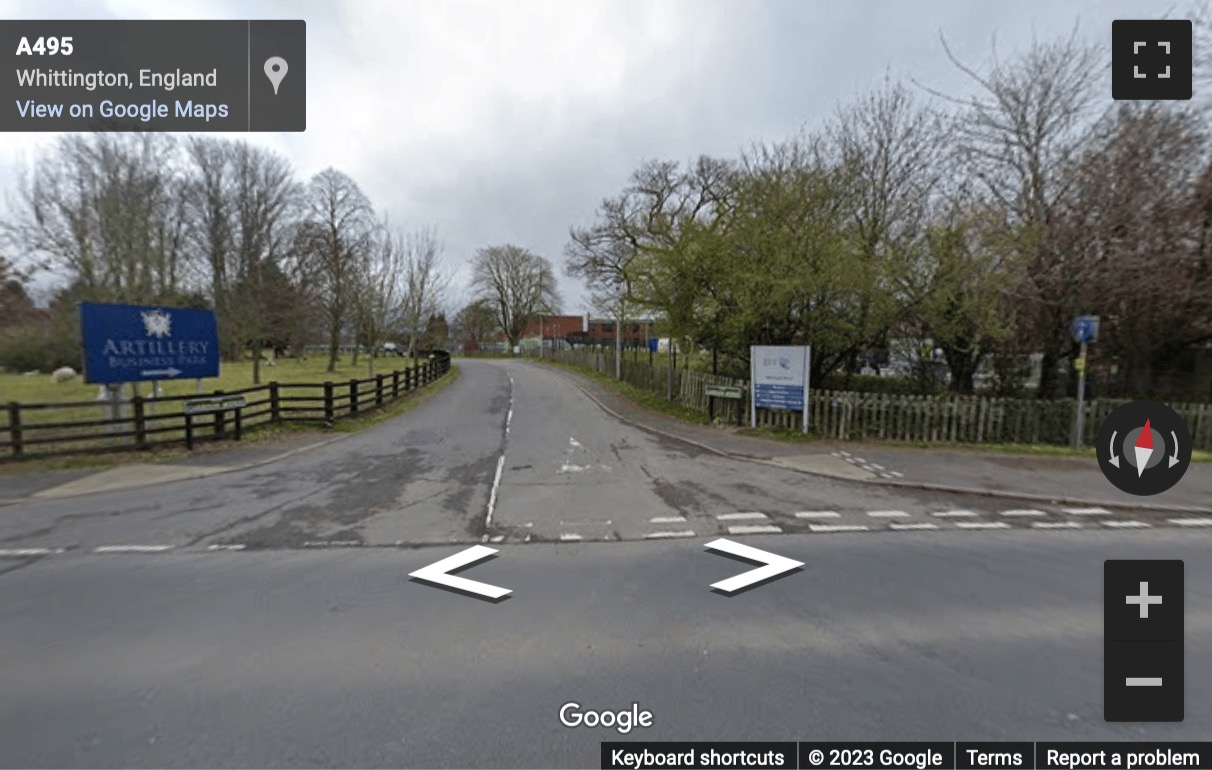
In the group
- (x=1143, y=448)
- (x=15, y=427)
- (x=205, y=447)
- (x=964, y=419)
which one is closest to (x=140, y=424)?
(x=205, y=447)

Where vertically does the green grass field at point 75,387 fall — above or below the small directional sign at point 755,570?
above

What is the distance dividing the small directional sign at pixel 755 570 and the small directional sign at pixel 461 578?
1981mm

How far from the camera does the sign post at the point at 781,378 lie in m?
11.0

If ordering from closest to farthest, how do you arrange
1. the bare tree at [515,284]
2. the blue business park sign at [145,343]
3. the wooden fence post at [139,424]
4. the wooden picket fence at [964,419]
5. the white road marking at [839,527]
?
the white road marking at [839,527], the blue business park sign at [145,343], the wooden fence post at [139,424], the wooden picket fence at [964,419], the bare tree at [515,284]

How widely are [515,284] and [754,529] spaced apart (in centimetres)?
6320

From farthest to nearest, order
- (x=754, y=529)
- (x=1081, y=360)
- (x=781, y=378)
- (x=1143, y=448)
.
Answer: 1. (x=781, y=378)
2. (x=1081, y=360)
3. (x=1143, y=448)
4. (x=754, y=529)

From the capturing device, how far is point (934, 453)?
9.41 metres

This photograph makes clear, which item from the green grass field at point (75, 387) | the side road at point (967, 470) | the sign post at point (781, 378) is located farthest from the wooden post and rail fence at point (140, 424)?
the sign post at point (781, 378)

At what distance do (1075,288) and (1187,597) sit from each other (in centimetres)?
1095

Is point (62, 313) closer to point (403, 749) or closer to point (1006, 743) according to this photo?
point (403, 749)

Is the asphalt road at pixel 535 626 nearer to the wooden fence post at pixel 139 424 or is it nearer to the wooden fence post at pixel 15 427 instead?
the wooden fence post at pixel 15 427

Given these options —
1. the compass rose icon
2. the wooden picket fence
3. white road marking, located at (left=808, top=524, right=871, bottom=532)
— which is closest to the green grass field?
white road marking, located at (left=808, top=524, right=871, bottom=532)

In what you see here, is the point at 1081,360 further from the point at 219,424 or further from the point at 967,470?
the point at 219,424

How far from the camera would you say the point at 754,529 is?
214 inches
